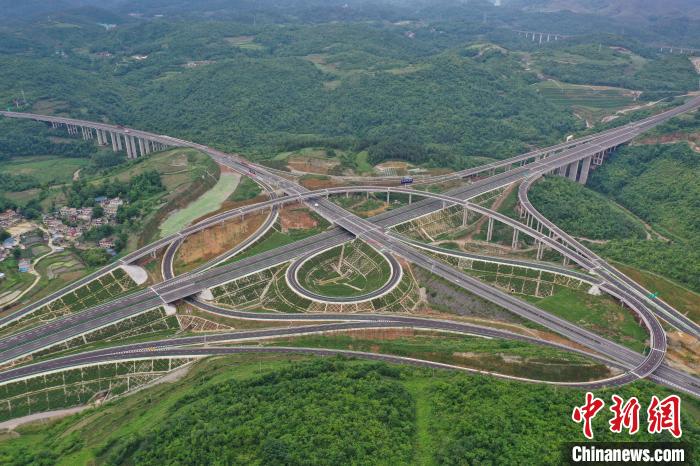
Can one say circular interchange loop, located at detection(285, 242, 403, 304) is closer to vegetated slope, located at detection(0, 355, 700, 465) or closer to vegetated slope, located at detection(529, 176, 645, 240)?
vegetated slope, located at detection(0, 355, 700, 465)

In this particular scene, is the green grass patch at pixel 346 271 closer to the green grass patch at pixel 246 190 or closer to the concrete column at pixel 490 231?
the concrete column at pixel 490 231

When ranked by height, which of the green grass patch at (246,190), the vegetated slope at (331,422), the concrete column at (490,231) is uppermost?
the vegetated slope at (331,422)

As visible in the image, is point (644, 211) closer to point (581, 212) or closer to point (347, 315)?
point (581, 212)

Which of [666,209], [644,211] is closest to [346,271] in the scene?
[644,211]

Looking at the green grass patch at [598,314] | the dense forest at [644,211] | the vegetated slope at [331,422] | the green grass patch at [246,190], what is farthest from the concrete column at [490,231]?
the vegetated slope at [331,422]

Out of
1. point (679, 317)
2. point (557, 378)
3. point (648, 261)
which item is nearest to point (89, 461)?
point (557, 378)

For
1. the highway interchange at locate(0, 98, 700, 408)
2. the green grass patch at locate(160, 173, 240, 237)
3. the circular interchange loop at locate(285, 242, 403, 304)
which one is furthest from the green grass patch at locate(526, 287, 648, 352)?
the green grass patch at locate(160, 173, 240, 237)
